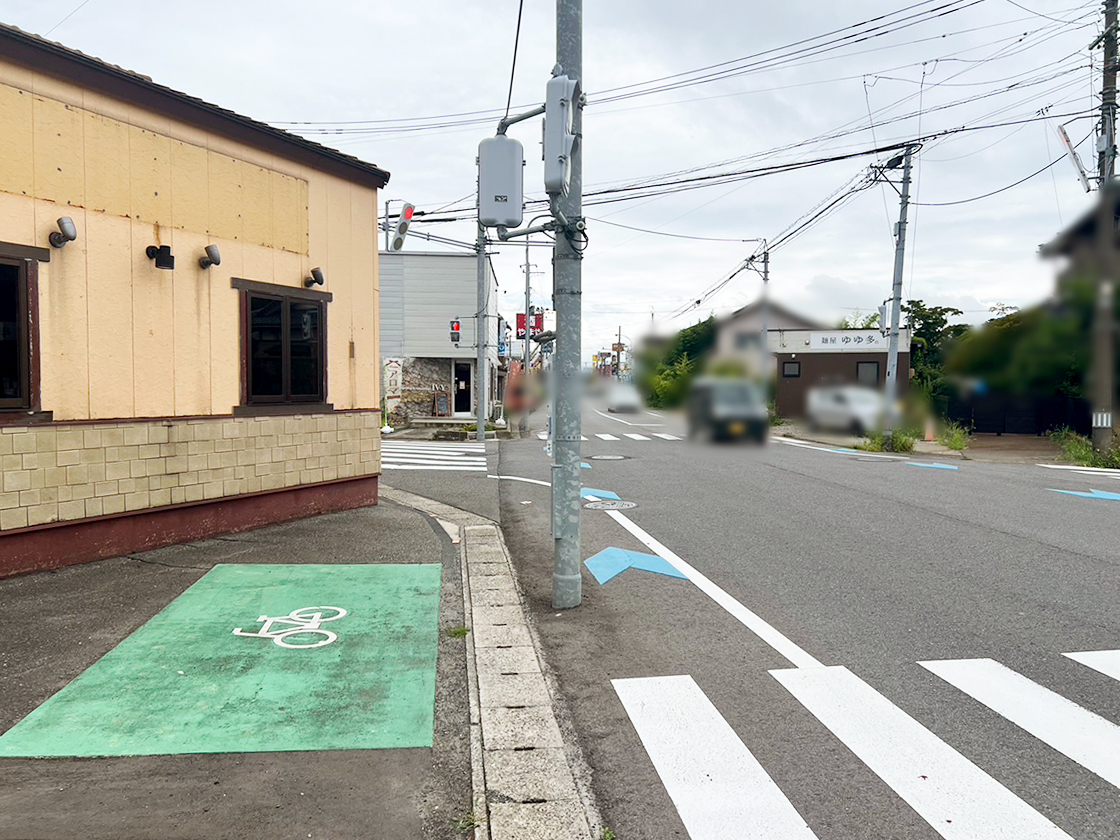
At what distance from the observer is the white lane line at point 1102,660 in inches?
181

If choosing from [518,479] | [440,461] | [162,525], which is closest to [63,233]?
[162,525]

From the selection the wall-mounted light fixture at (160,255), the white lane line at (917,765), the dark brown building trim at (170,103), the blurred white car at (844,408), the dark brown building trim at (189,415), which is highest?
the dark brown building trim at (170,103)

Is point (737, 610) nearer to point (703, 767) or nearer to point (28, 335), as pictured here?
point (703, 767)

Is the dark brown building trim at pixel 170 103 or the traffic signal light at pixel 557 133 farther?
the dark brown building trim at pixel 170 103

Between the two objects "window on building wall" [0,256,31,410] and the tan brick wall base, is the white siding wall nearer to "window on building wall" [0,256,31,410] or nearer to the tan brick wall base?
the tan brick wall base

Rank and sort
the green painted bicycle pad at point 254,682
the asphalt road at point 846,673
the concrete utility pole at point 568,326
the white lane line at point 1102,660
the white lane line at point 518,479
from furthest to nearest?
1. the white lane line at point 518,479
2. the concrete utility pole at point 568,326
3. the white lane line at point 1102,660
4. the green painted bicycle pad at point 254,682
5. the asphalt road at point 846,673

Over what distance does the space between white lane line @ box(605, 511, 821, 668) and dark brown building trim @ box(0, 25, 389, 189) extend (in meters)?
5.85

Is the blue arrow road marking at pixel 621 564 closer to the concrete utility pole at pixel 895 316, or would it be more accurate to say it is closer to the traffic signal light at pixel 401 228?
the concrete utility pole at pixel 895 316

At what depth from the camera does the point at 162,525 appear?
746cm

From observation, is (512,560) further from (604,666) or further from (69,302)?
(69,302)

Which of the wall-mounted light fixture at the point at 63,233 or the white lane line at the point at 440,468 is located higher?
the wall-mounted light fixture at the point at 63,233

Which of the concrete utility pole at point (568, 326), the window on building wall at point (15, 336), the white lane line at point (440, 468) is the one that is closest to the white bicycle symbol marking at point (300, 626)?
the concrete utility pole at point (568, 326)

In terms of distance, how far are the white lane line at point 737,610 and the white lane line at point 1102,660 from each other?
66.4 inches

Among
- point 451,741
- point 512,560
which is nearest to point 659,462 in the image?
point 512,560
